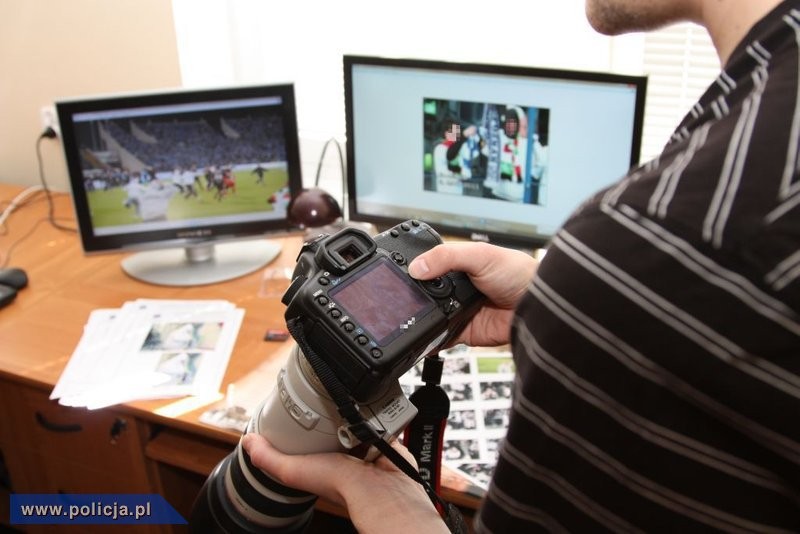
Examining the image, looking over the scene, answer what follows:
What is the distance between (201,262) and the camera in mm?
1772

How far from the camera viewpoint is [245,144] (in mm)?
1682

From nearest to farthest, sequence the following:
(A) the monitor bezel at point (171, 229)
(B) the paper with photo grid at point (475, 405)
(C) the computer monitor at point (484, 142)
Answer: (B) the paper with photo grid at point (475, 405) → (C) the computer monitor at point (484, 142) → (A) the monitor bezel at point (171, 229)

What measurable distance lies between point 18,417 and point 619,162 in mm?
1258

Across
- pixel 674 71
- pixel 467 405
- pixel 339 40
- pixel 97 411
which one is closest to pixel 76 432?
pixel 97 411

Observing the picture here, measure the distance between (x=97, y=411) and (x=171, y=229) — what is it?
460 millimetres

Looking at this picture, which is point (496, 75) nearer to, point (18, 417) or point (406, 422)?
point (406, 422)

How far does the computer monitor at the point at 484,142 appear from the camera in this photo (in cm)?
147

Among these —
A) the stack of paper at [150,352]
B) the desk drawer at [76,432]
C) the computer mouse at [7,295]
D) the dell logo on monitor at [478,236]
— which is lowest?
the desk drawer at [76,432]

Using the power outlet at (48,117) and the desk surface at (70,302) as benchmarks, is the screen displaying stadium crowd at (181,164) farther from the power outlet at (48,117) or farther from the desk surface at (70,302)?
the power outlet at (48,117)

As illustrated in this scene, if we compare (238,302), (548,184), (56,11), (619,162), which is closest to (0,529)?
(238,302)

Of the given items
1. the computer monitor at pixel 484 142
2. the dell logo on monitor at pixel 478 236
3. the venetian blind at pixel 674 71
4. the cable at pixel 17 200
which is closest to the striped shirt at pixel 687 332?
the computer monitor at pixel 484 142

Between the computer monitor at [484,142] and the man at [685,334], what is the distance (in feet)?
2.84

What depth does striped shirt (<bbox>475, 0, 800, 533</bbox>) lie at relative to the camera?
1.52 feet

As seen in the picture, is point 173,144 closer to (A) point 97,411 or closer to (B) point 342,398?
(A) point 97,411
